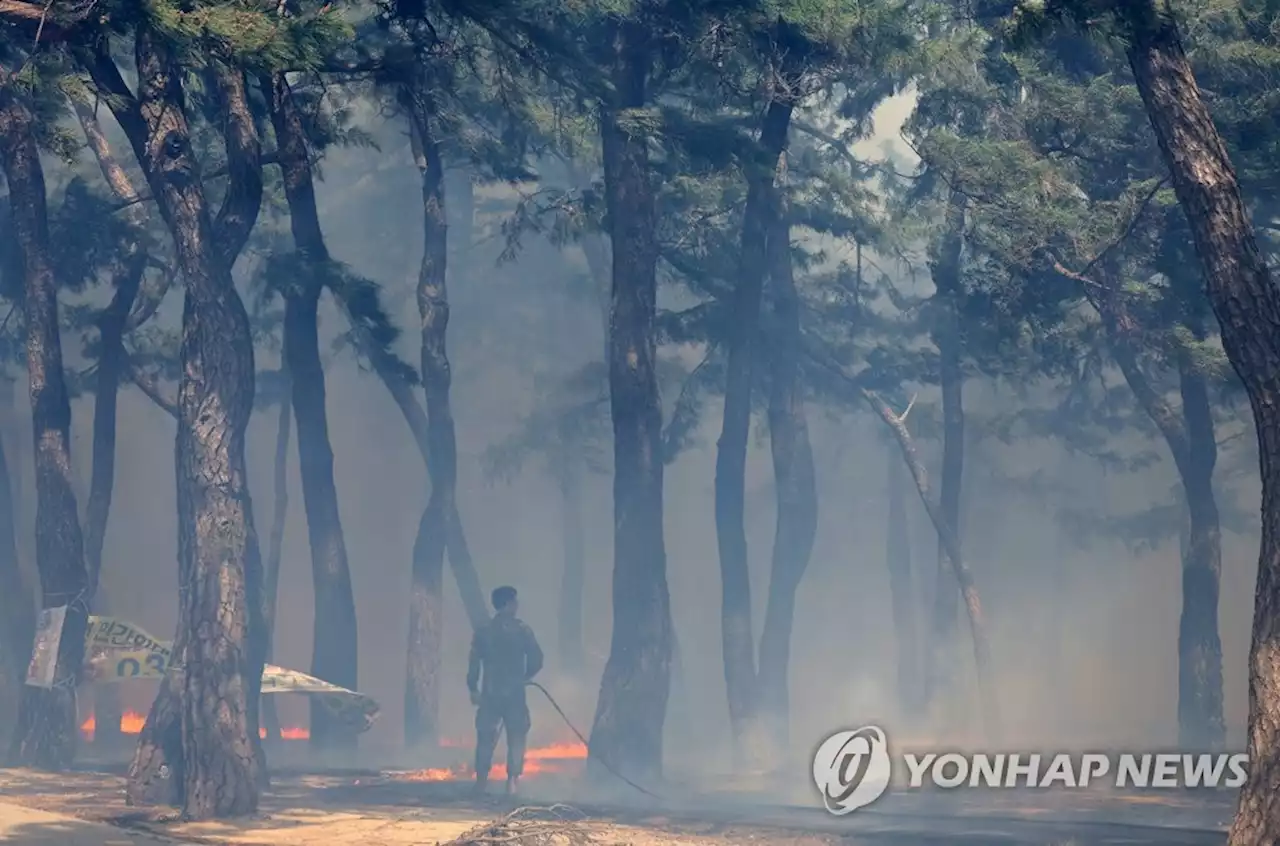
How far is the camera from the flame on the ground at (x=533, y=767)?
68.1ft

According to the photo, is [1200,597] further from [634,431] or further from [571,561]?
[571,561]

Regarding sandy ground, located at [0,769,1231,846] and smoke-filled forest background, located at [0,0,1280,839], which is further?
smoke-filled forest background, located at [0,0,1280,839]

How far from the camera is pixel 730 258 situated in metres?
25.8

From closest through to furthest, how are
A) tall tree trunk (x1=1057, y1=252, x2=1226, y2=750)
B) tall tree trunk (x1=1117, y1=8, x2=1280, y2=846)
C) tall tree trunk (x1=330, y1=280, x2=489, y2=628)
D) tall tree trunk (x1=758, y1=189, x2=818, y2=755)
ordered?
tall tree trunk (x1=1117, y1=8, x2=1280, y2=846) < tall tree trunk (x1=1057, y1=252, x2=1226, y2=750) < tall tree trunk (x1=330, y1=280, x2=489, y2=628) < tall tree trunk (x1=758, y1=189, x2=818, y2=755)

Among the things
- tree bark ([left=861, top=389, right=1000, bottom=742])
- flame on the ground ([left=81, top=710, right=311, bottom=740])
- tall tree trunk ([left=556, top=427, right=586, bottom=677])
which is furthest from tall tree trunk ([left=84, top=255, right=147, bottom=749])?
tree bark ([left=861, top=389, right=1000, bottom=742])

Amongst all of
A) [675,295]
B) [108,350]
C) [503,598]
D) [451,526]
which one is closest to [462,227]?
[675,295]

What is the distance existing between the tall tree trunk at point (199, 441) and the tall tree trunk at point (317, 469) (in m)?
2.90

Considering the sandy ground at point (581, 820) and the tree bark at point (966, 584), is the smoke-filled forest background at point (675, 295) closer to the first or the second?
the tree bark at point (966, 584)

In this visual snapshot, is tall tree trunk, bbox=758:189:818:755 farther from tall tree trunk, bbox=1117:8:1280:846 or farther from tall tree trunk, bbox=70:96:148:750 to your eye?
tall tree trunk, bbox=1117:8:1280:846

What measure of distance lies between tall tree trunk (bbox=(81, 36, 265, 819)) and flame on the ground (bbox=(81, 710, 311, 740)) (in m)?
13.5

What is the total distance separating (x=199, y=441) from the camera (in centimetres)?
1617

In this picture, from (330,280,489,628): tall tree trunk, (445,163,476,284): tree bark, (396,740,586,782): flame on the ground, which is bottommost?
(396,740,586,782): flame on the ground

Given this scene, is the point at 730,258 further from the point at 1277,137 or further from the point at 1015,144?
the point at 1277,137

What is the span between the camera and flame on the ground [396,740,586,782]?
818 inches
